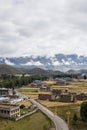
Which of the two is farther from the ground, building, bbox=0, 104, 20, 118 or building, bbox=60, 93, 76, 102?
building, bbox=60, 93, 76, 102

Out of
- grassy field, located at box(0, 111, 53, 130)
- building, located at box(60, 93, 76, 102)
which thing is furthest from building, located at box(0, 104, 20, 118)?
building, located at box(60, 93, 76, 102)

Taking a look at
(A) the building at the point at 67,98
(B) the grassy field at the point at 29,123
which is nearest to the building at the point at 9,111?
A: (B) the grassy field at the point at 29,123

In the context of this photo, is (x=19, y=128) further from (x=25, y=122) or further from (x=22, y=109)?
(x=22, y=109)

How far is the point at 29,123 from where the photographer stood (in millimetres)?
69062

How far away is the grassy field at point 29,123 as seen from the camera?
6431cm

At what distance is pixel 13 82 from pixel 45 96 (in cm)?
4623

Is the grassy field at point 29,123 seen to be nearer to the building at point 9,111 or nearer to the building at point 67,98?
the building at point 9,111

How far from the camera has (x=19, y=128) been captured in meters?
64.4

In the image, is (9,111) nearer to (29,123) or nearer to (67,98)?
(29,123)

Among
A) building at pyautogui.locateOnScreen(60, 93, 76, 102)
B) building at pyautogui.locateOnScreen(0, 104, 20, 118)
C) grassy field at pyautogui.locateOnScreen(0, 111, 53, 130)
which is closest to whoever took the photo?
grassy field at pyautogui.locateOnScreen(0, 111, 53, 130)

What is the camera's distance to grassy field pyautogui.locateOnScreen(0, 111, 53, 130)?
2532 inches

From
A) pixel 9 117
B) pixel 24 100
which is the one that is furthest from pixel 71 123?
pixel 24 100

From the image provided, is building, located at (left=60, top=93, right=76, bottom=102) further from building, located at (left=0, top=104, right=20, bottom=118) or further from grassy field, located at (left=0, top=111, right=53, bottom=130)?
building, located at (left=0, top=104, right=20, bottom=118)

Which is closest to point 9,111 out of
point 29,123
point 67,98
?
point 29,123
